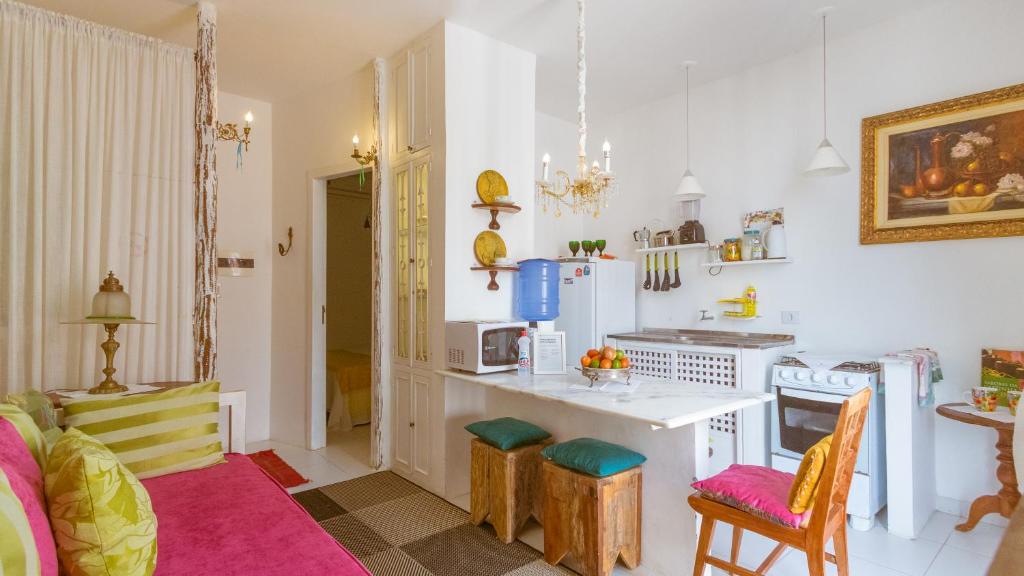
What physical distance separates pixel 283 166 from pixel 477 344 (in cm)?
281

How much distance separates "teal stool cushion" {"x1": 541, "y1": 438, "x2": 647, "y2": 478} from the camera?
2277 mm

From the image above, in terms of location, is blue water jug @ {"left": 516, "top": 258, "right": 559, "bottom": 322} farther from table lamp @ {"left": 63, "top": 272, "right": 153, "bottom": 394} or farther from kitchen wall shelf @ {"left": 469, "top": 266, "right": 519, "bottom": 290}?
table lamp @ {"left": 63, "top": 272, "right": 153, "bottom": 394}

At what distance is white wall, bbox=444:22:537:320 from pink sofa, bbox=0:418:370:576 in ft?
5.07

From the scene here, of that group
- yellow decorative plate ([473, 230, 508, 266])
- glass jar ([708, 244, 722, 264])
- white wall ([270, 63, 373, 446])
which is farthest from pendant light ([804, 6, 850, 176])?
white wall ([270, 63, 373, 446])

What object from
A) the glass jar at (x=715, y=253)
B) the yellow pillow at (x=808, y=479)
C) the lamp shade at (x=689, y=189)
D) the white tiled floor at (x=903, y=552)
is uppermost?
the lamp shade at (x=689, y=189)

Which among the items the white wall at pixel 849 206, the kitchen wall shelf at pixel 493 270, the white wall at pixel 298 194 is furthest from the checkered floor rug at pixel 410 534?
the white wall at pixel 849 206

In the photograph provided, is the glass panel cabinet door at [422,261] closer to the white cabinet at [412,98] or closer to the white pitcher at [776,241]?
the white cabinet at [412,98]

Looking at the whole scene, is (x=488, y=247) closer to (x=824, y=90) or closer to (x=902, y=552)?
(x=824, y=90)

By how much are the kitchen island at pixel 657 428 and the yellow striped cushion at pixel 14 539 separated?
1.70 metres

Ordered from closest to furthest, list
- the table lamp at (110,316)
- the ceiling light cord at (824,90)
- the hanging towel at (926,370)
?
the table lamp at (110,316) → the hanging towel at (926,370) → the ceiling light cord at (824,90)

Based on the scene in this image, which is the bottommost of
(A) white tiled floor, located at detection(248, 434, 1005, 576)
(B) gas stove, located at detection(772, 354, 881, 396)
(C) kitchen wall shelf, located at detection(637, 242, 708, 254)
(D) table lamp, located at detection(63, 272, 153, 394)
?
(A) white tiled floor, located at detection(248, 434, 1005, 576)

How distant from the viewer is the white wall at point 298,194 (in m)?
4.20

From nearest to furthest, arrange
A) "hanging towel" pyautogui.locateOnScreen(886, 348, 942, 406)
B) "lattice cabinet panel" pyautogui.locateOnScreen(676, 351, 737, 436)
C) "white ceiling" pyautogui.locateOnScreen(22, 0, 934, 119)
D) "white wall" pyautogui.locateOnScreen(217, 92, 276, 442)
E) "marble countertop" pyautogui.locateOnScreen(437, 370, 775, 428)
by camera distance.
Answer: "marble countertop" pyautogui.locateOnScreen(437, 370, 775, 428) → "hanging towel" pyautogui.locateOnScreen(886, 348, 942, 406) → "white ceiling" pyautogui.locateOnScreen(22, 0, 934, 119) → "lattice cabinet panel" pyautogui.locateOnScreen(676, 351, 737, 436) → "white wall" pyautogui.locateOnScreen(217, 92, 276, 442)

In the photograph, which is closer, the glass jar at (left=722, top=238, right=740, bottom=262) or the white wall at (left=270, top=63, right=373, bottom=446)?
the glass jar at (left=722, top=238, right=740, bottom=262)
